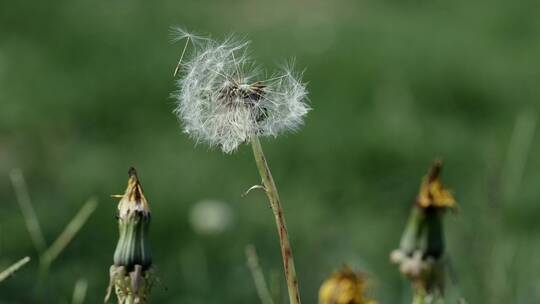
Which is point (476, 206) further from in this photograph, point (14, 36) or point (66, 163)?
point (14, 36)

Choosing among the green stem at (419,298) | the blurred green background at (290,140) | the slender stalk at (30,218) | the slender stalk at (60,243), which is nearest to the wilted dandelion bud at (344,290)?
the green stem at (419,298)

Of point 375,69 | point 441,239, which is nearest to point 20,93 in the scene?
point 375,69

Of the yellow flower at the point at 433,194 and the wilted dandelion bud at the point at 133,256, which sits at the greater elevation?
the yellow flower at the point at 433,194

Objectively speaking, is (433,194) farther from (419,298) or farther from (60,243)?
(60,243)

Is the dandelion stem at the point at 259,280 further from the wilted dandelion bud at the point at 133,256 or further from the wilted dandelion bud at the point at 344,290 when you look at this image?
the wilted dandelion bud at the point at 133,256

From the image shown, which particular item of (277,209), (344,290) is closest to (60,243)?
(344,290)
